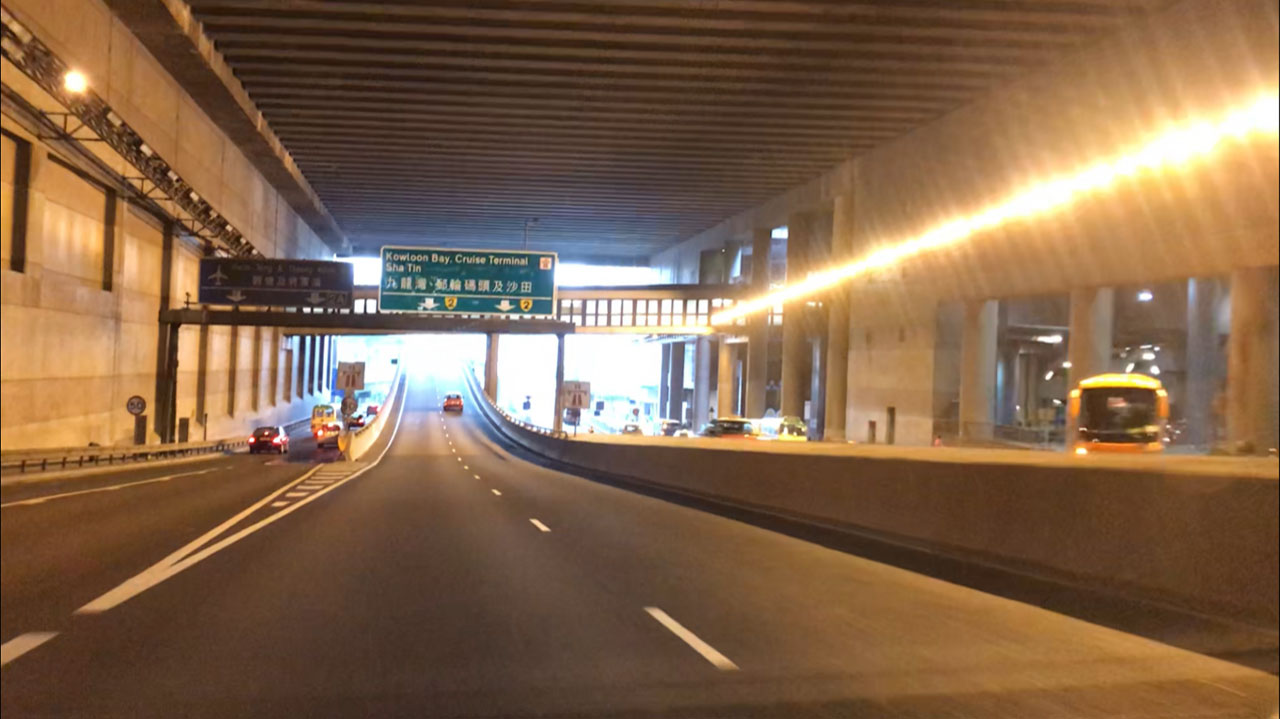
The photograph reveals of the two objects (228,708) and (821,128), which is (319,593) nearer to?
(228,708)

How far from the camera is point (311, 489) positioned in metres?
26.8

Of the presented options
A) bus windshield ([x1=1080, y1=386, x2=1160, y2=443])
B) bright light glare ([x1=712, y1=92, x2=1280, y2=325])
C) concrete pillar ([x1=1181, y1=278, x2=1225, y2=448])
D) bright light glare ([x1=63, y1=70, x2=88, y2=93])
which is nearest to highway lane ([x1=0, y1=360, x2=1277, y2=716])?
bright light glare ([x1=63, y1=70, x2=88, y2=93])

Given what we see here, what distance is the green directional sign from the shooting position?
152 ft

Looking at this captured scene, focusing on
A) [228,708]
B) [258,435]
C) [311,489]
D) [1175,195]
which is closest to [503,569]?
[228,708]

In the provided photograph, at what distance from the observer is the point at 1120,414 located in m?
24.5

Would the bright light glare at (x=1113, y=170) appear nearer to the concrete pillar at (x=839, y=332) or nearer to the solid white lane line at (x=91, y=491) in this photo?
the concrete pillar at (x=839, y=332)

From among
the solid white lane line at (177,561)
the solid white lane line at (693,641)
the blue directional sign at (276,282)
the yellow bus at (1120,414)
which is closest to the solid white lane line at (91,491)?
the solid white lane line at (177,561)

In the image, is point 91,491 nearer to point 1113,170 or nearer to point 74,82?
point 74,82

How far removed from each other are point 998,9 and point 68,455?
21511 mm

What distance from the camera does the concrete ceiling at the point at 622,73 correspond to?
2556 cm

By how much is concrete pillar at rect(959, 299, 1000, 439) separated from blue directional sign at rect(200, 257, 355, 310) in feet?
85.3

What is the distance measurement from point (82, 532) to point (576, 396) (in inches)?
1455

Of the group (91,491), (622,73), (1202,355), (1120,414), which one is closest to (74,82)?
(91,491)

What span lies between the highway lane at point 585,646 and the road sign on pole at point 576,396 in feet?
111
